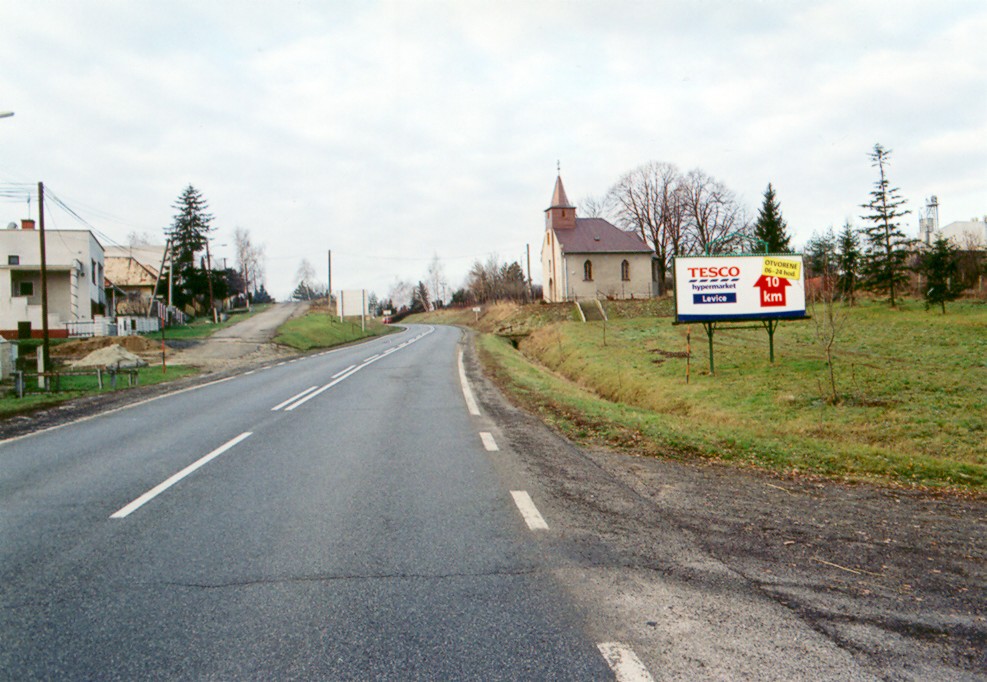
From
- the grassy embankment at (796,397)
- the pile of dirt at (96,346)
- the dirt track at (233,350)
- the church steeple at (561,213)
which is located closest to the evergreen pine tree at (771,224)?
the church steeple at (561,213)

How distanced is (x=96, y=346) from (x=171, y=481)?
28.1 metres

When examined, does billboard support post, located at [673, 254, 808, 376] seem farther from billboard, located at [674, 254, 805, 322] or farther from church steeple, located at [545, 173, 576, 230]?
church steeple, located at [545, 173, 576, 230]

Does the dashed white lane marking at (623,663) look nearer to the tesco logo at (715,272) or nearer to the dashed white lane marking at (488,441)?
the dashed white lane marking at (488,441)

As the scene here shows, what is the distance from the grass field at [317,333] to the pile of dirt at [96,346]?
8.76 metres

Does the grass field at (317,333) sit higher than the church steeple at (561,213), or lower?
lower

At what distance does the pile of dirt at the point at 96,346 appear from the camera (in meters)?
29.9

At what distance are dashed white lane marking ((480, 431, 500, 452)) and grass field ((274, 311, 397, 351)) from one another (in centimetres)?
3181

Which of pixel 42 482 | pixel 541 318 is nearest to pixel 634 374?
pixel 42 482

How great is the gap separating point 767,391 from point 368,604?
15773 mm

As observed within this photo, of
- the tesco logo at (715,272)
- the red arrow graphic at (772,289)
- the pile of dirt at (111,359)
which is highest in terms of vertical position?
the tesco logo at (715,272)

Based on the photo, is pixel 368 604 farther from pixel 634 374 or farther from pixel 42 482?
pixel 634 374

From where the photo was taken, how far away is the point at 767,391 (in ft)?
57.6

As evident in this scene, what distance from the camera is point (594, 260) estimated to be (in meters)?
64.7

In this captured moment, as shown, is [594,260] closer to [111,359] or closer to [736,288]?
[736,288]
